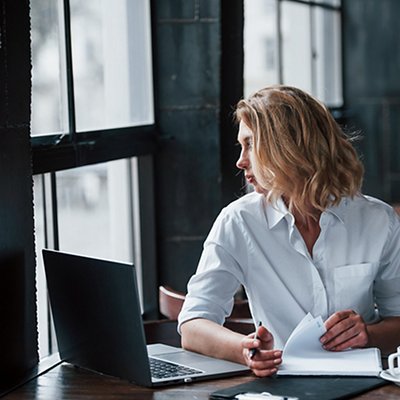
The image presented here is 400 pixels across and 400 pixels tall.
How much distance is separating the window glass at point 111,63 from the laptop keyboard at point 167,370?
4.69 feet

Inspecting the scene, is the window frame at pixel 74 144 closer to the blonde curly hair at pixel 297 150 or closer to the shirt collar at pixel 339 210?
the blonde curly hair at pixel 297 150

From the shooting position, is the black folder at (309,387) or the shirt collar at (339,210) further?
the shirt collar at (339,210)

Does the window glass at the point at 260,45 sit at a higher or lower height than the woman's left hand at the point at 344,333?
higher

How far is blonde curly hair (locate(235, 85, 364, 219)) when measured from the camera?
281cm

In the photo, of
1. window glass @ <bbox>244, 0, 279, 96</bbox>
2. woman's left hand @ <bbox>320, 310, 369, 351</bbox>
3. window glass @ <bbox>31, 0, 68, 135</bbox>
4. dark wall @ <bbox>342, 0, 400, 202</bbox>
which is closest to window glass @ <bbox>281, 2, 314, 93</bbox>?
window glass @ <bbox>244, 0, 279, 96</bbox>

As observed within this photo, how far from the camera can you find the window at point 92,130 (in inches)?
138

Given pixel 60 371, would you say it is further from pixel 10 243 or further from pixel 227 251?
pixel 227 251

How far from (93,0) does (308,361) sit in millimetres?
1953

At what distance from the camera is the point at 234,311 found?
352 centimetres

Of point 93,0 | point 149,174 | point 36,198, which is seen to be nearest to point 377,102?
point 149,174

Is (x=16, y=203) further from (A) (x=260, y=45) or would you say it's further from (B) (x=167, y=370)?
(A) (x=260, y=45)

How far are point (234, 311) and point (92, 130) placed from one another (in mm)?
893

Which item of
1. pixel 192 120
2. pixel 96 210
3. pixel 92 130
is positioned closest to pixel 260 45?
pixel 192 120

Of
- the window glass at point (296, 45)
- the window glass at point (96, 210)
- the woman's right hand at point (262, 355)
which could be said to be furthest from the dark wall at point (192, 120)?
the woman's right hand at point (262, 355)
